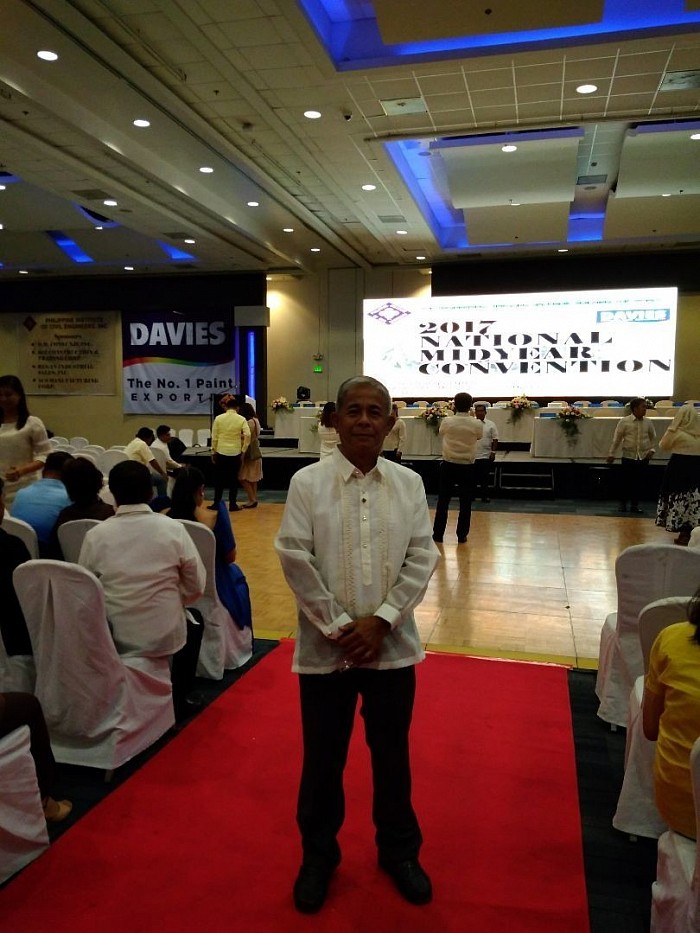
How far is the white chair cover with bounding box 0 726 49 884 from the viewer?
6.78ft

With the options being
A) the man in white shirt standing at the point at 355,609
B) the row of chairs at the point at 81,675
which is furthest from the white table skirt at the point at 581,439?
the man in white shirt standing at the point at 355,609

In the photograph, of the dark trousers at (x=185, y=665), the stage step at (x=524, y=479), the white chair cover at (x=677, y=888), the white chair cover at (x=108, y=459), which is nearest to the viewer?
the white chair cover at (x=677, y=888)

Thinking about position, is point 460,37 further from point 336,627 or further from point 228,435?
point 336,627

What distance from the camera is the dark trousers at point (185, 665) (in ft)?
10.2

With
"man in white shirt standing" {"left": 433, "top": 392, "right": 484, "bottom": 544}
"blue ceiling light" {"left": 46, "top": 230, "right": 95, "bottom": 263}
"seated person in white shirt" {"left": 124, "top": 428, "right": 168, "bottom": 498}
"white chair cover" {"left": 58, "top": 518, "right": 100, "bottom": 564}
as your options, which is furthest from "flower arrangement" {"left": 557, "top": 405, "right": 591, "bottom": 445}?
"blue ceiling light" {"left": 46, "top": 230, "right": 95, "bottom": 263}

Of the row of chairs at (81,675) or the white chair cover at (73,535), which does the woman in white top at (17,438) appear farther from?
the row of chairs at (81,675)

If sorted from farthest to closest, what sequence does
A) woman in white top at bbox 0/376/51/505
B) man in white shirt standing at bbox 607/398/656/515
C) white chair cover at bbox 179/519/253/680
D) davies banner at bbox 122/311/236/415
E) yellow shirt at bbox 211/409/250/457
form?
davies banner at bbox 122/311/236/415
man in white shirt standing at bbox 607/398/656/515
yellow shirt at bbox 211/409/250/457
woman in white top at bbox 0/376/51/505
white chair cover at bbox 179/519/253/680

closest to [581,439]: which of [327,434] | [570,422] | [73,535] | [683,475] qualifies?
[570,422]

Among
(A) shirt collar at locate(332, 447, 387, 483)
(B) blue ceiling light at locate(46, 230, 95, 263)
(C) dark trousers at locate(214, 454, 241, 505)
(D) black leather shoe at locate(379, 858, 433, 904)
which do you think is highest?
(B) blue ceiling light at locate(46, 230, 95, 263)

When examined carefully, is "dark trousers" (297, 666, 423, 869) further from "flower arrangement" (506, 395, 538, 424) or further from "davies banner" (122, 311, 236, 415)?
"davies banner" (122, 311, 236, 415)

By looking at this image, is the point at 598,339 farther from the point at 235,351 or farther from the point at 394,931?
the point at 394,931

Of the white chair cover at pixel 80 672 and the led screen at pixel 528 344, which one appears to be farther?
the led screen at pixel 528 344

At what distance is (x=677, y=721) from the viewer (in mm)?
1683

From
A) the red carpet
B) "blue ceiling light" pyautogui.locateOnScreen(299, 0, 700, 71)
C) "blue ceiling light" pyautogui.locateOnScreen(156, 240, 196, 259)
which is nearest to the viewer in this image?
the red carpet
